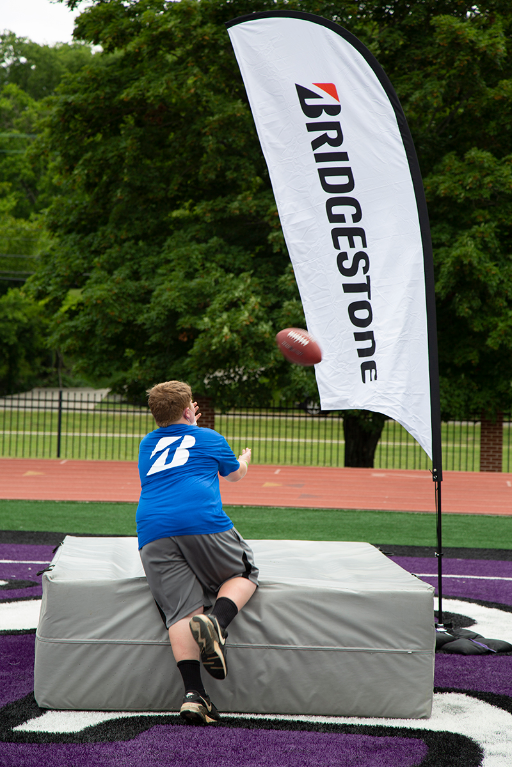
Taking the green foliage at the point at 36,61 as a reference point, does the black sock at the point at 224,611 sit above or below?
below

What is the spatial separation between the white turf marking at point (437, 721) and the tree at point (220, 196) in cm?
1104

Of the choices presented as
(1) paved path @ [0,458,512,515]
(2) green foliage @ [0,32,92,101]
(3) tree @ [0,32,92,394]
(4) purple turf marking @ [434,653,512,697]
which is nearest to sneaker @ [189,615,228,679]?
(4) purple turf marking @ [434,653,512,697]

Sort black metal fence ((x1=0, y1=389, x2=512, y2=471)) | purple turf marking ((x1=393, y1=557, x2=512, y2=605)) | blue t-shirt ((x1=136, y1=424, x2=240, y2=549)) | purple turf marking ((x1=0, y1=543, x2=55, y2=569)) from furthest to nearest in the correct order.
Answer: black metal fence ((x1=0, y1=389, x2=512, y2=471)), purple turf marking ((x1=0, y1=543, x2=55, y2=569)), purple turf marking ((x1=393, y1=557, x2=512, y2=605)), blue t-shirt ((x1=136, y1=424, x2=240, y2=549))

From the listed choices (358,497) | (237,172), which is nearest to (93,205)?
(237,172)

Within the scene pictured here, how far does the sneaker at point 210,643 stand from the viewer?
3.53m

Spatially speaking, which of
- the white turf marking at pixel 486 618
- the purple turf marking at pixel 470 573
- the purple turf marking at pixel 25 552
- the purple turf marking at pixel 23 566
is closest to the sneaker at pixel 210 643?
the white turf marking at pixel 486 618

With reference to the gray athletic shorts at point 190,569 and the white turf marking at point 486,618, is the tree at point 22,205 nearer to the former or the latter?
the white turf marking at point 486,618

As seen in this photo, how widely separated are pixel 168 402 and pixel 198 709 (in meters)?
1.56

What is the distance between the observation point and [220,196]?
1728 centimetres

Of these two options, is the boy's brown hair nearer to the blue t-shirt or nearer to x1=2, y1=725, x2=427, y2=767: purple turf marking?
the blue t-shirt

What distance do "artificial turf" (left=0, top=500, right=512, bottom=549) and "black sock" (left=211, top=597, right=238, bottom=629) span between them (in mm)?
5491

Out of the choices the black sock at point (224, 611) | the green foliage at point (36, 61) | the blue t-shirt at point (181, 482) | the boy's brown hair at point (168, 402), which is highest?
the green foliage at point (36, 61)

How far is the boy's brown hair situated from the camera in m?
4.09

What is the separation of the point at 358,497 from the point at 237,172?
7.85m
